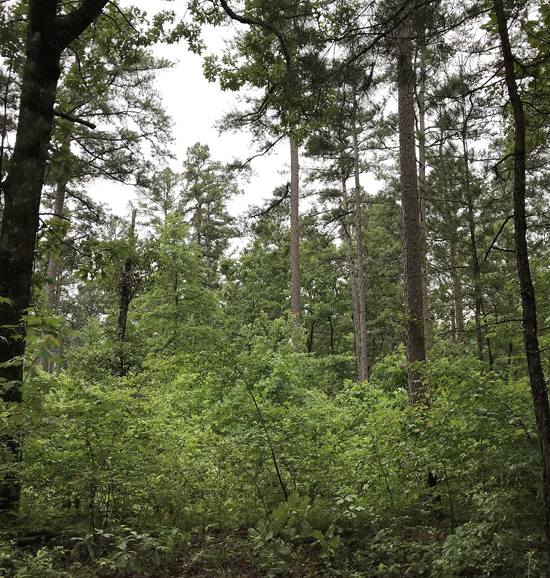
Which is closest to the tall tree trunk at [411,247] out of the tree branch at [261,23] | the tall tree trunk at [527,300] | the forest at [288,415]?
the forest at [288,415]

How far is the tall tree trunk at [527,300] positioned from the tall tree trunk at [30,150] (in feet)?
12.8

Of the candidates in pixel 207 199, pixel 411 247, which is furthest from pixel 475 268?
pixel 207 199

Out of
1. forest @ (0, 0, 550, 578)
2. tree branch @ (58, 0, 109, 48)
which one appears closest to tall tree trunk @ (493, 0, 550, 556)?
forest @ (0, 0, 550, 578)

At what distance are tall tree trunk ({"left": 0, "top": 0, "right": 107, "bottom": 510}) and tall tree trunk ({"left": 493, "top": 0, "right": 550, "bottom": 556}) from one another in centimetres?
391

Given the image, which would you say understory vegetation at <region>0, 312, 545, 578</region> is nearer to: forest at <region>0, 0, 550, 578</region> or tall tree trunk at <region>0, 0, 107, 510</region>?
forest at <region>0, 0, 550, 578</region>

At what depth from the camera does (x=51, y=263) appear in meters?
16.8

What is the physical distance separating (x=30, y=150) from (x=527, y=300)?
454cm

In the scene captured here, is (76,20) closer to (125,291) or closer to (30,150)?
(30,150)

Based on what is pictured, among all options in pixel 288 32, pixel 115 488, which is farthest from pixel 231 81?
pixel 115 488

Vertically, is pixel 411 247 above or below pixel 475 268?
below

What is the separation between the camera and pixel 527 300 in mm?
3064

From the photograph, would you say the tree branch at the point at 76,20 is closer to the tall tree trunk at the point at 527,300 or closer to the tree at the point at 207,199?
the tall tree trunk at the point at 527,300

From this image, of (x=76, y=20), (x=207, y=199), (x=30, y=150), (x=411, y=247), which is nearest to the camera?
(x=30, y=150)

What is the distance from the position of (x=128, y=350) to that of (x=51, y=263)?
21.9ft
